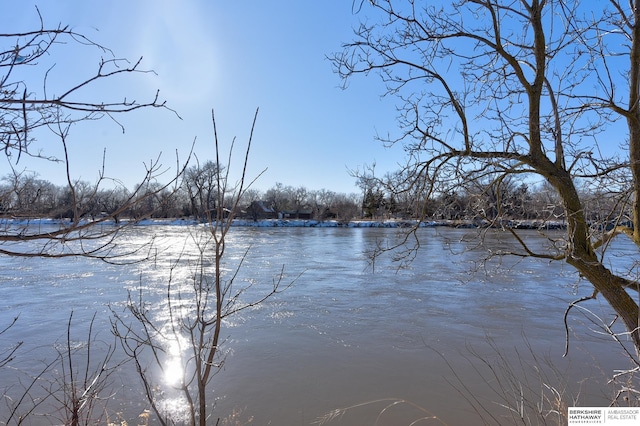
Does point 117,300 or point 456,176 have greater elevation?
point 456,176

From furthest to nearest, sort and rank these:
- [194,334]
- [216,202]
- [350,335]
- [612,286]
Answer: [350,335]
[194,334]
[612,286]
[216,202]

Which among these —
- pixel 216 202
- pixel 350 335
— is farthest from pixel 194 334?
pixel 216 202

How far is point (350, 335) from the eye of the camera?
8508mm

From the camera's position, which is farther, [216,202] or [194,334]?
[194,334]

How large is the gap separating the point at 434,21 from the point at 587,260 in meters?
2.63

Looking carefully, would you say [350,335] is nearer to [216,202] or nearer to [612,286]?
[612,286]

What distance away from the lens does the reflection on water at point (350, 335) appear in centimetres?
578

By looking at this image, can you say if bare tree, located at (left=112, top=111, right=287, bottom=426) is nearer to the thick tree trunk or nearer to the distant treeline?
the distant treeline

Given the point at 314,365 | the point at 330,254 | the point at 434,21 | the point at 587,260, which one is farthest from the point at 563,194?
the point at 330,254

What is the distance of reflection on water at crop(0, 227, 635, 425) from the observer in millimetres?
5777

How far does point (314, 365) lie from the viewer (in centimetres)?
702

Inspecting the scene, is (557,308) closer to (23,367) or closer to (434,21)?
(434,21)

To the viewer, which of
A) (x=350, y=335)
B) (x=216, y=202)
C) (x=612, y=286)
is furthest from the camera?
(x=350, y=335)

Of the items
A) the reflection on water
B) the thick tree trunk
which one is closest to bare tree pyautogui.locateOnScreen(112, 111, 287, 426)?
the reflection on water
